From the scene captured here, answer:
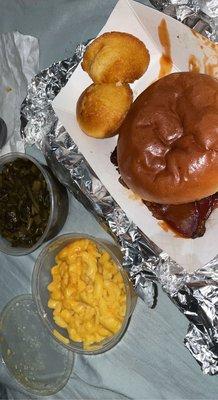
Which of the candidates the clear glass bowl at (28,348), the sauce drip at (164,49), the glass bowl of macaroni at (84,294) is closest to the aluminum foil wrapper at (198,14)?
the sauce drip at (164,49)

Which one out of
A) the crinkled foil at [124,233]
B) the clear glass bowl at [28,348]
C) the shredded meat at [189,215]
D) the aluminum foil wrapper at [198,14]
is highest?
the aluminum foil wrapper at [198,14]

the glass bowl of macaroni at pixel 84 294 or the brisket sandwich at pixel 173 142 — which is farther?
the glass bowl of macaroni at pixel 84 294

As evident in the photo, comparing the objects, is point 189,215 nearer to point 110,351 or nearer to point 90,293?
point 90,293

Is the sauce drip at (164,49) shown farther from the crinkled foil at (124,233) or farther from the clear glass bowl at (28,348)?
the clear glass bowl at (28,348)

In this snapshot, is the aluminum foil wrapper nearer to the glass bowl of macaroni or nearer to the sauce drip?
the sauce drip

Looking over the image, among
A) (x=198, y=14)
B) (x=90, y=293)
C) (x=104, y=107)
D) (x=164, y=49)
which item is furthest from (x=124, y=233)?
(x=198, y=14)

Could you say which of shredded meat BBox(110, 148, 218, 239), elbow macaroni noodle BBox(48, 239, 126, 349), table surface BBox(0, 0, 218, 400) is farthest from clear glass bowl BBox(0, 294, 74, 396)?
shredded meat BBox(110, 148, 218, 239)
